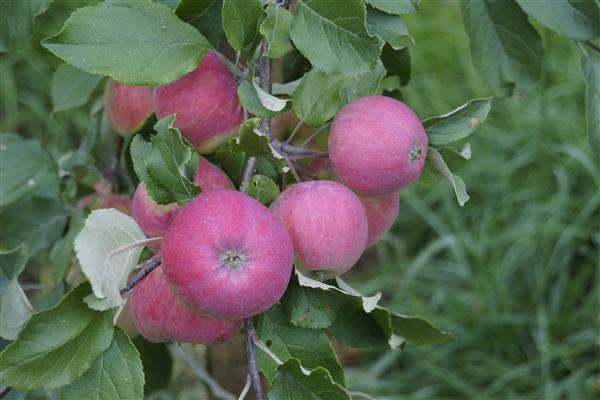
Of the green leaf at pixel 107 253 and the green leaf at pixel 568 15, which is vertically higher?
the green leaf at pixel 568 15

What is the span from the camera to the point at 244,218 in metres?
0.60

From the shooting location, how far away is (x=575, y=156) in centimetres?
231

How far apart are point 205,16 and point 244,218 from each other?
0.80ft

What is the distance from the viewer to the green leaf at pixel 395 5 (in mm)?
729

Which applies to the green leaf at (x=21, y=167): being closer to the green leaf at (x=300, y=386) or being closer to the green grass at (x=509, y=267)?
the green leaf at (x=300, y=386)

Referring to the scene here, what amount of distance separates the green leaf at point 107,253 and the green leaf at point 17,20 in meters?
0.26

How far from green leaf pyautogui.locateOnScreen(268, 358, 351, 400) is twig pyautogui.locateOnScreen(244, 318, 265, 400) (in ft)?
0.03

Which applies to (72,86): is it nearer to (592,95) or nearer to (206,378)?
(206,378)

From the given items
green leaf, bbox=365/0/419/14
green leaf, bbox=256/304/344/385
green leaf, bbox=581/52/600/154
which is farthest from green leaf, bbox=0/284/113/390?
green leaf, bbox=581/52/600/154

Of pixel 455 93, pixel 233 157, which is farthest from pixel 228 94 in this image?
pixel 455 93

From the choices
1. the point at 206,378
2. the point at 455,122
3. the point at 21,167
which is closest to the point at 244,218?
the point at 455,122

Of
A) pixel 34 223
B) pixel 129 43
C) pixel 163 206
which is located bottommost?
pixel 34 223

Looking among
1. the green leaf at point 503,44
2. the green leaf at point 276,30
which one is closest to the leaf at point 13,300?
the green leaf at point 276,30

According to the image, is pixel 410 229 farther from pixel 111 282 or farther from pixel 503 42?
pixel 111 282
